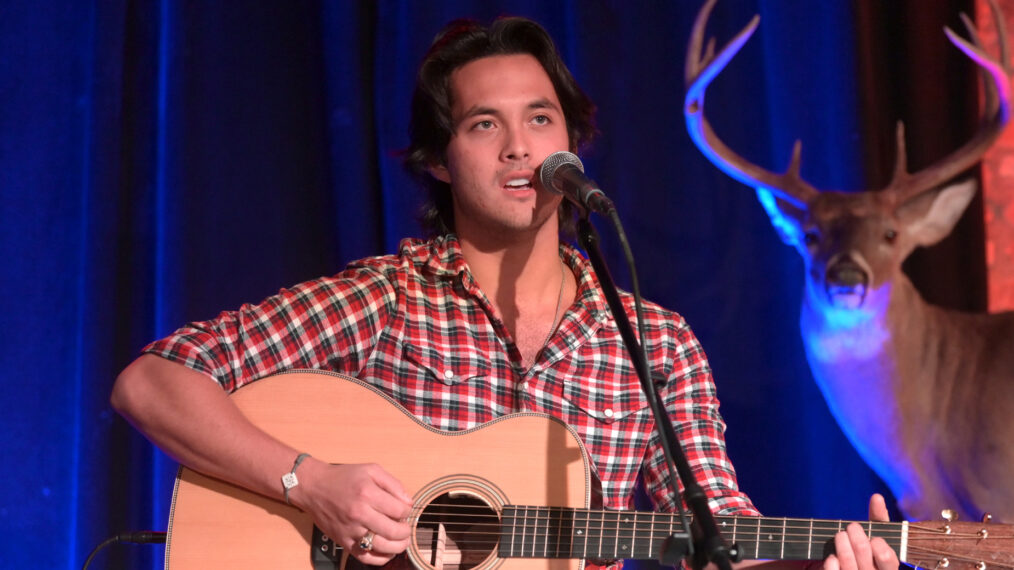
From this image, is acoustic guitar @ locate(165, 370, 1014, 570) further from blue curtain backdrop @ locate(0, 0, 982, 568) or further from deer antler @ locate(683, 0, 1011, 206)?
deer antler @ locate(683, 0, 1011, 206)

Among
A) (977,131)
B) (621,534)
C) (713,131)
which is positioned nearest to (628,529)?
(621,534)

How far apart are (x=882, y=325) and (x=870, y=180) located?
50 centimetres

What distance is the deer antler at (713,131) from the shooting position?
3.18 m

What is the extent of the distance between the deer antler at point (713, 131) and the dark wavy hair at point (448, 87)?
46cm

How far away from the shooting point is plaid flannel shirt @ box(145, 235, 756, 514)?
2307 millimetres

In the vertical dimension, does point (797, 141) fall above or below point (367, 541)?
above

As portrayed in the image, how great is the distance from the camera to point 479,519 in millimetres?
2029

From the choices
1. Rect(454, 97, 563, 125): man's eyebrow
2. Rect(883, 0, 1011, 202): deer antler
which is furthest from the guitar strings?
Rect(883, 0, 1011, 202): deer antler

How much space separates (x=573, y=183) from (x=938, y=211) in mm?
1722

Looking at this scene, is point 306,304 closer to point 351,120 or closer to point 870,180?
point 351,120

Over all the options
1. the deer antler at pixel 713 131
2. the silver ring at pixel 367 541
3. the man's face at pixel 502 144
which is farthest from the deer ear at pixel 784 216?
the silver ring at pixel 367 541

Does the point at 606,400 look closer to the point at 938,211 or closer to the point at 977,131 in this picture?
the point at 938,211

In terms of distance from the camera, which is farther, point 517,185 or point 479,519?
point 517,185

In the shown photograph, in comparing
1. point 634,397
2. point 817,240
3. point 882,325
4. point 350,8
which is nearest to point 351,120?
point 350,8
